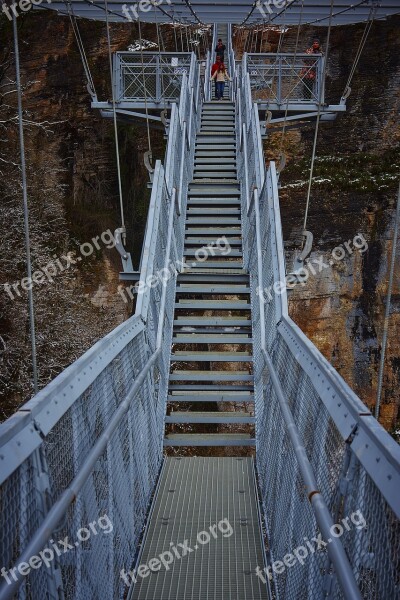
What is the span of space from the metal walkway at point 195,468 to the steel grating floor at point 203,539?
0.04 ft

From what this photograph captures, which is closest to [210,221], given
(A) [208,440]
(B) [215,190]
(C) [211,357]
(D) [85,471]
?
(B) [215,190]

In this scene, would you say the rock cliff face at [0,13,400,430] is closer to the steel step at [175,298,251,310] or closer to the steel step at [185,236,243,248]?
the steel step at [185,236,243,248]

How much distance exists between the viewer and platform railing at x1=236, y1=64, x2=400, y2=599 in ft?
6.52

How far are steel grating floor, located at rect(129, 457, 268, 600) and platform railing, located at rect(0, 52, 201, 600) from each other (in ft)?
0.43

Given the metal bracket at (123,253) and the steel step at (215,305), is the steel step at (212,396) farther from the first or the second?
the metal bracket at (123,253)

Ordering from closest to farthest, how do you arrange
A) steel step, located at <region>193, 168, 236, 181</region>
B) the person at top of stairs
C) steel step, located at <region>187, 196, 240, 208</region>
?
steel step, located at <region>187, 196, 240, 208</region> < steel step, located at <region>193, 168, 236, 181</region> < the person at top of stairs

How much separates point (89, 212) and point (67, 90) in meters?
4.44

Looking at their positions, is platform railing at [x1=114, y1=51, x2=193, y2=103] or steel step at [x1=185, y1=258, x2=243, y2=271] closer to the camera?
steel step at [x1=185, y1=258, x2=243, y2=271]

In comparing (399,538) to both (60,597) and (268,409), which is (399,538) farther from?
(268,409)

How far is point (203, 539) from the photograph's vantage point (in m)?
4.09

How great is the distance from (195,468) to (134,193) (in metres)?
14.7

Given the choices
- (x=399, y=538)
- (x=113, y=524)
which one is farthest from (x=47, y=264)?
(x=399, y=538)

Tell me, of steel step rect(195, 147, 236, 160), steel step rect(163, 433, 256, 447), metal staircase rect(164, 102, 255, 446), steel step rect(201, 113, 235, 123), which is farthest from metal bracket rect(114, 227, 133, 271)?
steel step rect(201, 113, 235, 123)

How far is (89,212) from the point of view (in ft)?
62.1
